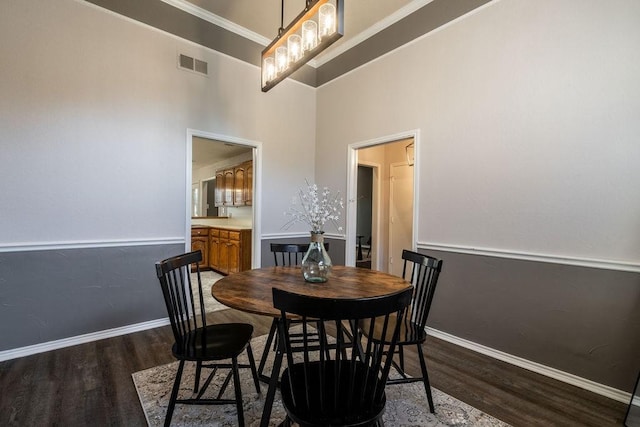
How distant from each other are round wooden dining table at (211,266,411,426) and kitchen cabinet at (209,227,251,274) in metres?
2.74

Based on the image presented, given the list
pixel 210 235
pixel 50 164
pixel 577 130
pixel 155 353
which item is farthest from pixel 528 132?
pixel 210 235

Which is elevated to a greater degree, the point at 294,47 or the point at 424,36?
A: the point at 424,36

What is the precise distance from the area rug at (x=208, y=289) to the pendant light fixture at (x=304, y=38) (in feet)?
6.98

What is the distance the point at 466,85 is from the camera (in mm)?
2783

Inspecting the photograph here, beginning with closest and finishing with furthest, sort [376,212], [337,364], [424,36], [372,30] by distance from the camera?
1. [337,364]
2. [424,36]
3. [372,30]
4. [376,212]

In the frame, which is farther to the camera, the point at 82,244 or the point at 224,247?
the point at 224,247

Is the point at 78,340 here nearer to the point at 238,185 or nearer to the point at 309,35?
the point at 309,35

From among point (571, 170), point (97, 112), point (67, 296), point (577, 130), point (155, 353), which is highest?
point (97, 112)

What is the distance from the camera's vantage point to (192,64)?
3297 millimetres

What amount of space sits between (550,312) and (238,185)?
536 centimetres

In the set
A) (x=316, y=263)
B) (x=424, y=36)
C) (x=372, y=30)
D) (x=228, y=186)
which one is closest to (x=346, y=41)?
(x=372, y=30)

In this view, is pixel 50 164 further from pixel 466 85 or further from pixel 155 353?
pixel 466 85

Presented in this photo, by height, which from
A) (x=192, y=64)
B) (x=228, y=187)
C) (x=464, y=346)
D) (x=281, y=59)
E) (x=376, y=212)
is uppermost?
(x=192, y=64)

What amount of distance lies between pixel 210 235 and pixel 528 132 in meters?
5.30
